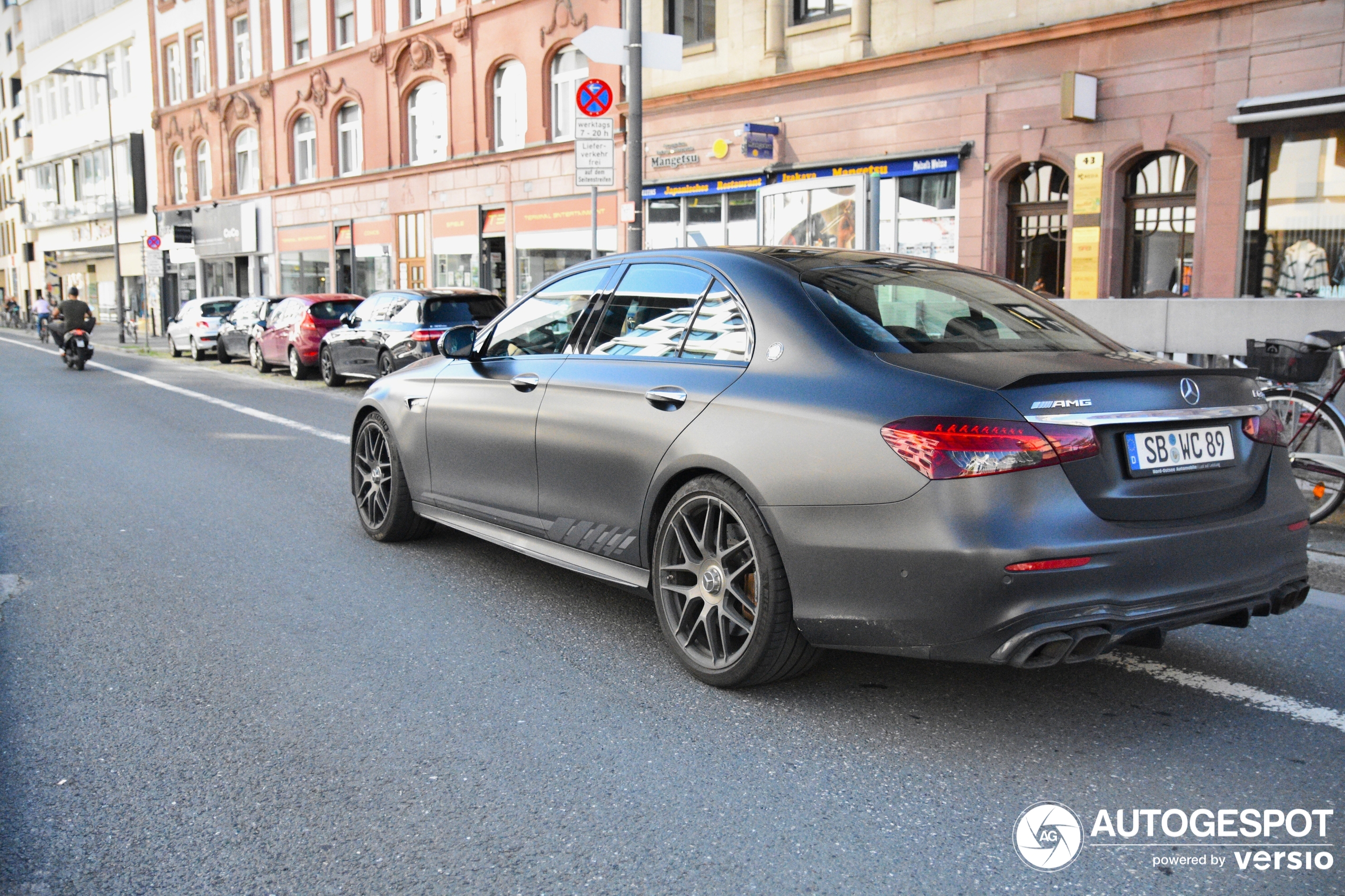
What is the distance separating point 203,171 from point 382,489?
41662mm

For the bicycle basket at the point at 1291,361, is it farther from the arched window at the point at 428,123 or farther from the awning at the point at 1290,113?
the arched window at the point at 428,123

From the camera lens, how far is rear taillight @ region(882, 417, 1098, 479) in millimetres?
3348

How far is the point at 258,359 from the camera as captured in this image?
73.0ft

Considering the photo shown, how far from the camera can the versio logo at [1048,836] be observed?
2889 mm

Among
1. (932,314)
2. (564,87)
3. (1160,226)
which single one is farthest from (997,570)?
(564,87)

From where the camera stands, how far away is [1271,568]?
379cm

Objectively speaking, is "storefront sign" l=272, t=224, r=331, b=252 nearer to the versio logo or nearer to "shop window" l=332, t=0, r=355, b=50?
"shop window" l=332, t=0, r=355, b=50

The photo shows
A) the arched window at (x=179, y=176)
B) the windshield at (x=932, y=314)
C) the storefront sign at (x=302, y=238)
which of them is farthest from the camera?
the arched window at (x=179, y=176)

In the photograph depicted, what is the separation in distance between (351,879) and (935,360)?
2250mm

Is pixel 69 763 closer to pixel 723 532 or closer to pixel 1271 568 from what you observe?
pixel 723 532

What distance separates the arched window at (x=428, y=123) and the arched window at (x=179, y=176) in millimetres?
17668

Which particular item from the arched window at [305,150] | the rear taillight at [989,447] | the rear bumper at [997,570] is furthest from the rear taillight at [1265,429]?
the arched window at [305,150]

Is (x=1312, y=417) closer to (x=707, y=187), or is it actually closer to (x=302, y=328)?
(x=707, y=187)

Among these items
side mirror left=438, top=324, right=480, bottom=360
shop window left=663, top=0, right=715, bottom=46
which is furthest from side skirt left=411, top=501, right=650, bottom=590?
shop window left=663, top=0, right=715, bottom=46
